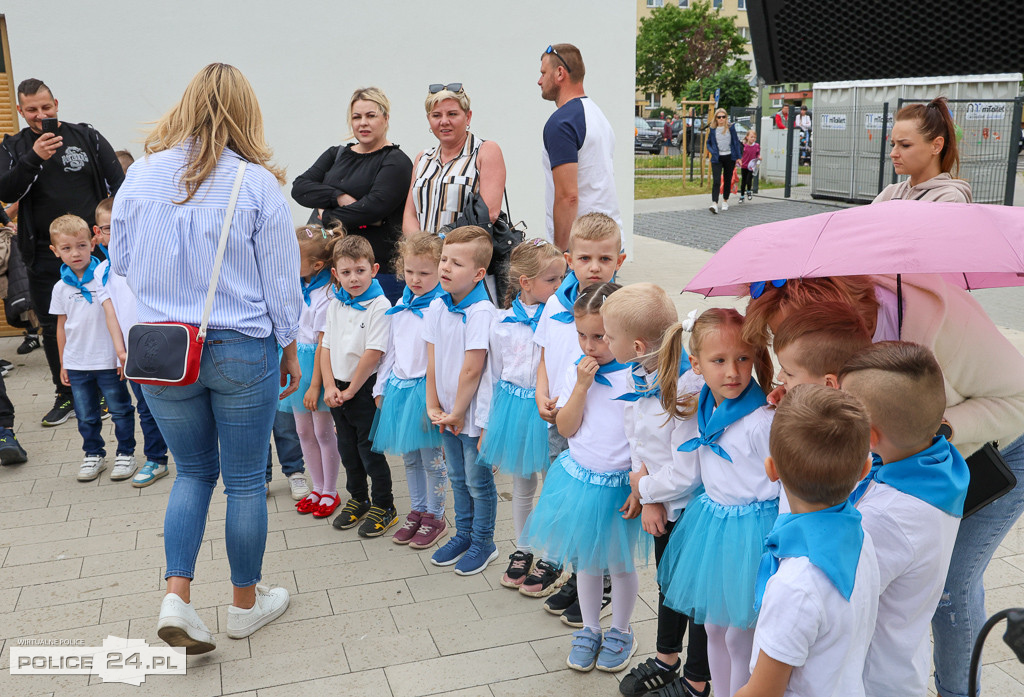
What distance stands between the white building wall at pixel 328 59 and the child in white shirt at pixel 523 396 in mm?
5577

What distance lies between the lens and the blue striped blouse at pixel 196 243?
3047 millimetres

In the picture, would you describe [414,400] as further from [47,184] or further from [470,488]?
[47,184]

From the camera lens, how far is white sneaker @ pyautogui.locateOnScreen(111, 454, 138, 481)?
5207mm

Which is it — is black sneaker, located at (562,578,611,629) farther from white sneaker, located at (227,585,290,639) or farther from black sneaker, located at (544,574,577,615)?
white sneaker, located at (227,585,290,639)

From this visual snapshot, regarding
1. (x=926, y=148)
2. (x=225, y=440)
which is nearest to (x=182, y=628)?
(x=225, y=440)

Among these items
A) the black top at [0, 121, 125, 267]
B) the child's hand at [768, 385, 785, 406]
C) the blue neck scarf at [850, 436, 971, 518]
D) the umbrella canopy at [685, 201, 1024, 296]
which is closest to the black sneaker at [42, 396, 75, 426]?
the black top at [0, 121, 125, 267]

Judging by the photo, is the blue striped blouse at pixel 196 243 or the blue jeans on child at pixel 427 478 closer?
the blue striped blouse at pixel 196 243

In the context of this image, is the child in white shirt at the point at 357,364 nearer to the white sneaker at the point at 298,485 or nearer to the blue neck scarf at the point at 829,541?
the white sneaker at the point at 298,485

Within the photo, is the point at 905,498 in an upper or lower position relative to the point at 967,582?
upper

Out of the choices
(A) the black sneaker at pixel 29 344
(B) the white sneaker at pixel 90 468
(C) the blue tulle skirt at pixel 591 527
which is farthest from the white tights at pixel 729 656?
(A) the black sneaker at pixel 29 344

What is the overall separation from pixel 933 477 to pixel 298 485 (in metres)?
3.68

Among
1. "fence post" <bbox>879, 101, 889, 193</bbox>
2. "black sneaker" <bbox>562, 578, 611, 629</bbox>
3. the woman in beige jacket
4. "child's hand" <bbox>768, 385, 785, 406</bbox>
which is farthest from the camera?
"fence post" <bbox>879, 101, 889, 193</bbox>

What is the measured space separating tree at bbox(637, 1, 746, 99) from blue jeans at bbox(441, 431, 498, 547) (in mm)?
46886

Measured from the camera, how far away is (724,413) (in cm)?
253
